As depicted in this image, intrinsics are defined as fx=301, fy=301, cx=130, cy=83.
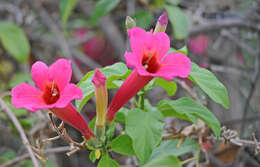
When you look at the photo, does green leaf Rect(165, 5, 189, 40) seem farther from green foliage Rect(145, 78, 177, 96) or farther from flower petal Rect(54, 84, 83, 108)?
flower petal Rect(54, 84, 83, 108)

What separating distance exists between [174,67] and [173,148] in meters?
0.27

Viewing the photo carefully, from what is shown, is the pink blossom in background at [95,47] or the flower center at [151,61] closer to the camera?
the flower center at [151,61]

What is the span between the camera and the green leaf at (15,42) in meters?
1.39


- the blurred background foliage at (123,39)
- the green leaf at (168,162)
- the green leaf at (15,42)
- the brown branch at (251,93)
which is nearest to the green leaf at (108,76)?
the green leaf at (168,162)

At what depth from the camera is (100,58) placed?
226 centimetres

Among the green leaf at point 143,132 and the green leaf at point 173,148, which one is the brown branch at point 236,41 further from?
the green leaf at point 143,132

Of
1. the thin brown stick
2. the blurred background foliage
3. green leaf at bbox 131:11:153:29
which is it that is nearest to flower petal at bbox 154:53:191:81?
the blurred background foliage

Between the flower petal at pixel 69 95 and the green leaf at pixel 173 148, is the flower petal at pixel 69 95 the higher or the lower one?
the higher one

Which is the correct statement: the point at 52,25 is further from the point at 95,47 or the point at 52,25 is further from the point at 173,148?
the point at 173,148

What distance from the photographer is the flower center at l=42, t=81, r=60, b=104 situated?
1.78ft

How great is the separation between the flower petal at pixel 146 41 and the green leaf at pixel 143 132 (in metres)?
0.11

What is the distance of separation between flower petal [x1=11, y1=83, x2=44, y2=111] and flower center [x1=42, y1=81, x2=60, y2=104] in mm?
14

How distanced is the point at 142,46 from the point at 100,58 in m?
1.76

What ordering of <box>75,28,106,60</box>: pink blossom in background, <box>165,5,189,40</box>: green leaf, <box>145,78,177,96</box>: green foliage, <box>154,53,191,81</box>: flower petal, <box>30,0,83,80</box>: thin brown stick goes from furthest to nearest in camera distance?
<box>75,28,106,60</box>: pink blossom in background
<box>30,0,83,80</box>: thin brown stick
<box>165,5,189,40</box>: green leaf
<box>145,78,177,96</box>: green foliage
<box>154,53,191,81</box>: flower petal
